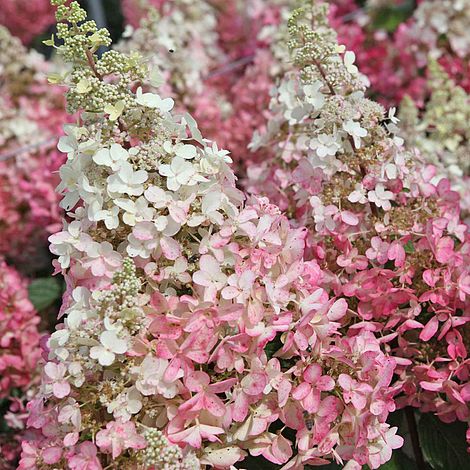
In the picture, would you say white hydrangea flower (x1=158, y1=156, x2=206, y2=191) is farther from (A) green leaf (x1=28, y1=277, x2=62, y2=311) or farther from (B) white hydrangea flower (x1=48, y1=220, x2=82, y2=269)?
(A) green leaf (x1=28, y1=277, x2=62, y2=311)

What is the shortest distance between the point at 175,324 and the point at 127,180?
0.16 meters

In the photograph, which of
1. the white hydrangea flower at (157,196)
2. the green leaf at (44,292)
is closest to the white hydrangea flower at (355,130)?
the white hydrangea flower at (157,196)

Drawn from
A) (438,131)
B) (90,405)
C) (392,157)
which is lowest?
(90,405)

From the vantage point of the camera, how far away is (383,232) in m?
0.96

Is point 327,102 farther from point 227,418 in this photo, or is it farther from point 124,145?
point 227,418

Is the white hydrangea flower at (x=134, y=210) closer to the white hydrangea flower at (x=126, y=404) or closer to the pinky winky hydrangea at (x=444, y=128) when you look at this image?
the white hydrangea flower at (x=126, y=404)

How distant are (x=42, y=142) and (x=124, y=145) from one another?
99 cm

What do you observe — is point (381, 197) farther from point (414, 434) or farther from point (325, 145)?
point (414, 434)

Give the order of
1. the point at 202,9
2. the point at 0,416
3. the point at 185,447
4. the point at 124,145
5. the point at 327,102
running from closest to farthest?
1. the point at 185,447
2. the point at 124,145
3. the point at 327,102
4. the point at 0,416
5. the point at 202,9

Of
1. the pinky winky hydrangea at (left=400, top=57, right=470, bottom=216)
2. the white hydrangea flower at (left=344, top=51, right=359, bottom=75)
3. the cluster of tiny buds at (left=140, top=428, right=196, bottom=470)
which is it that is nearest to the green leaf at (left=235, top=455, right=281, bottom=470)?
the cluster of tiny buds at (left=140, top=428, right=196, bottom=470)

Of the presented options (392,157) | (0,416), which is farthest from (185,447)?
(0,416)

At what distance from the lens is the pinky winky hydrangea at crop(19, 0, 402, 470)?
2.49 ft

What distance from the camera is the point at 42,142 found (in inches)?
70.7

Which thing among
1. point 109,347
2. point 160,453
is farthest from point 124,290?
point 160,453
